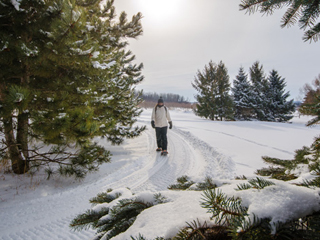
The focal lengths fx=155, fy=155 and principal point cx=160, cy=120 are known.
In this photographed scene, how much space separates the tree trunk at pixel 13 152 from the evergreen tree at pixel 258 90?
26.3m

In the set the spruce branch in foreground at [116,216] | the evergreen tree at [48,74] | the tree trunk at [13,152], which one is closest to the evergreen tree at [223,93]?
the evergreen tree at [48,74]

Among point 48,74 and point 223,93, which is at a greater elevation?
point 223,93

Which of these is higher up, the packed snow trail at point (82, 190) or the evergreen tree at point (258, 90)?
the evergreen tree at point (258, 90)

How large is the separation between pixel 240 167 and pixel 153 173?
8.18ft

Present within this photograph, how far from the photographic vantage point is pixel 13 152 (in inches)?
138

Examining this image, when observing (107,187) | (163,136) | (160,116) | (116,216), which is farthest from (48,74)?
(163,136)

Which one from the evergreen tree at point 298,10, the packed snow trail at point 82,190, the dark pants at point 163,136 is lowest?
the packed snow trail at point 82,190

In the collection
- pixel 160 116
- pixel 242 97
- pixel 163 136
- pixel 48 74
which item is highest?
pixel 242 97

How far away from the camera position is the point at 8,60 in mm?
2805

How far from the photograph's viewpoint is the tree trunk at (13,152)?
10.8 feet

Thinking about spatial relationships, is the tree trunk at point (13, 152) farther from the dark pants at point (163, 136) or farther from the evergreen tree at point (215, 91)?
the evergreen tree at point (215, 91)

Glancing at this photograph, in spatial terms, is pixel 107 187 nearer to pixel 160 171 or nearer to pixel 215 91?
pixel 160 171

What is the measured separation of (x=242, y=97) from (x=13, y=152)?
26.1 m

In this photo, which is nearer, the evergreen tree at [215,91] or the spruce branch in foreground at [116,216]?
the spruce branch in foreground at [116,216]
